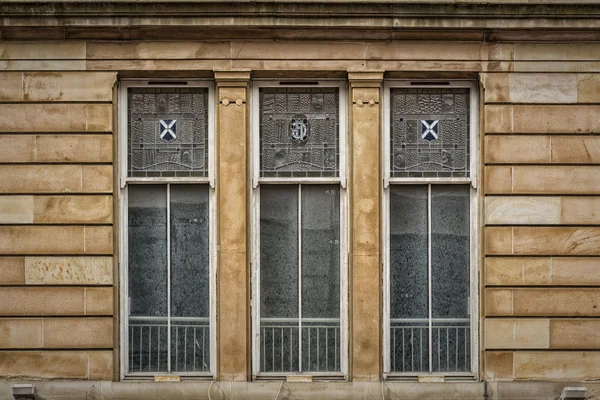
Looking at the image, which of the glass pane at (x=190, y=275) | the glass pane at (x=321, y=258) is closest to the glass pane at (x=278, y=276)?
the glass pane at (x=321, y=258)

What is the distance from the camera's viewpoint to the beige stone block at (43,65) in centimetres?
1202

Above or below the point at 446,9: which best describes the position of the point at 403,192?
below

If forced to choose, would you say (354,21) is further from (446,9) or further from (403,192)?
(403,192)

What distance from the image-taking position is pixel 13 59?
39.5 ft

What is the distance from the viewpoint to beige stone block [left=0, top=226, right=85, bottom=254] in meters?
11.9

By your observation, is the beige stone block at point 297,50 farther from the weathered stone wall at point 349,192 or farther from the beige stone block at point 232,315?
the beige stone block at point 232,315

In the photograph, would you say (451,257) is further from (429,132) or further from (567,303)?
(429,132)

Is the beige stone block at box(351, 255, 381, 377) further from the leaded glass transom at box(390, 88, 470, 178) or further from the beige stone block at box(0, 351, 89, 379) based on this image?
the beige stone block at box(0, 351, 89, 379)

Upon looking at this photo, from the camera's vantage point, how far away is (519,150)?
1199 centimetres

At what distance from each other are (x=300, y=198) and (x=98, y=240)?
9.50 feet

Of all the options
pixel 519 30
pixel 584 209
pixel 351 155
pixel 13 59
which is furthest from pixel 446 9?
pixel 13 59

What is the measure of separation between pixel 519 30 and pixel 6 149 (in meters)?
7.35

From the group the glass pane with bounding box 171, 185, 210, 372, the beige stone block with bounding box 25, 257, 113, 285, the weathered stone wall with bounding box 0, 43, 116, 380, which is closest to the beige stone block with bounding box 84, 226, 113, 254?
the weathered stone wall with bounding box 0, 43, 116, 380

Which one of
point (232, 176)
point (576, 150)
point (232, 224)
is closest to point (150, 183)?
point (232, 176)
